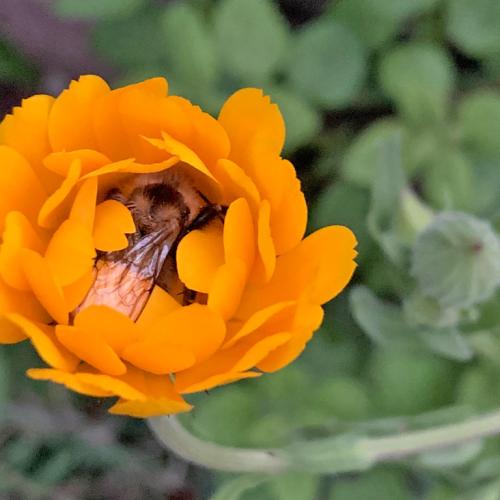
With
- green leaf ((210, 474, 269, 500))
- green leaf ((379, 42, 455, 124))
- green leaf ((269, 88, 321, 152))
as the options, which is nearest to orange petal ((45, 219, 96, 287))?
green leaf ((210, 474, 269, 500))

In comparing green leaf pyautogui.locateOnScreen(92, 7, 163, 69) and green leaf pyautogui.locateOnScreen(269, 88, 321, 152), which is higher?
green leaf pyautogui.locateOnScreen(92, 7, 163, 69)

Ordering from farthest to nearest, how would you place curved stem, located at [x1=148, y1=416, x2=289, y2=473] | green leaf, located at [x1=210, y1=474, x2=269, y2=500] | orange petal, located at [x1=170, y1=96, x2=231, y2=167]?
green leaf, located at [x1=210, y1=474, x2=269, y2=500] → curved stem, located at [x1=148, y1=416, x2=289, y2=473] → orange petal, located at [x1=170, y1=96, x2=231, y2=167]

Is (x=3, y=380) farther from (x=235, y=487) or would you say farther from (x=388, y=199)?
(x=388, y=199)

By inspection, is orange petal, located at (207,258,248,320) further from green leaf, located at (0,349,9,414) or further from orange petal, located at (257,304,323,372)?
green leaf, located at (0,349,9,414)

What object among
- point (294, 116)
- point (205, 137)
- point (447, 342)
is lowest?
point (447, 342)

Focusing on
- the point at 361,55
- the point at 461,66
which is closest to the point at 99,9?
the point at 361,55

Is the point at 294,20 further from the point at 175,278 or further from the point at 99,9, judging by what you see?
the point at 175,278

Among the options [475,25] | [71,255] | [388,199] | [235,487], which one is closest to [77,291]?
[71,255]
